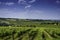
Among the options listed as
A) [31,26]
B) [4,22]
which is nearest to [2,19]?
[4,22]

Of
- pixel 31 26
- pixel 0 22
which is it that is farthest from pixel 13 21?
pixel 31 26

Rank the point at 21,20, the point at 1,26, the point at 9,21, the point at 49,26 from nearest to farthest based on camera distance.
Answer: the point at 1,26 < the point at 9,21 < the point at 21,20 < the point at 49,26

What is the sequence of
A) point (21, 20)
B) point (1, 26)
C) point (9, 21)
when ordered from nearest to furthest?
point (1, 26)
point (9, 21)
point (21, 20)

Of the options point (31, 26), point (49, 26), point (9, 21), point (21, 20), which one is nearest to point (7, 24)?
point (9, 21)

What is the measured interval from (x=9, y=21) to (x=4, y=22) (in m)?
1.19

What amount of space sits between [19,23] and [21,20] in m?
2.10

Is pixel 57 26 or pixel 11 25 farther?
pixel 57 26

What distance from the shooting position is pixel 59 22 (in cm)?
3188

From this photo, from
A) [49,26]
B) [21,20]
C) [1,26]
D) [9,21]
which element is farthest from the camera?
[49,26]

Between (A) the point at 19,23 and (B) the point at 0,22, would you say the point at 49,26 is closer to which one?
(A) the point at 19,23

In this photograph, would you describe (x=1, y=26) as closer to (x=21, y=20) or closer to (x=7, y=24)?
(x=7, y=24)

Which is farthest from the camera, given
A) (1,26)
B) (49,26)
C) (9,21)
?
(49,26)

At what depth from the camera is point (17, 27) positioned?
30672 mm

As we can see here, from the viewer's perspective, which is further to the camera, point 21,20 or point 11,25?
point 21,20
